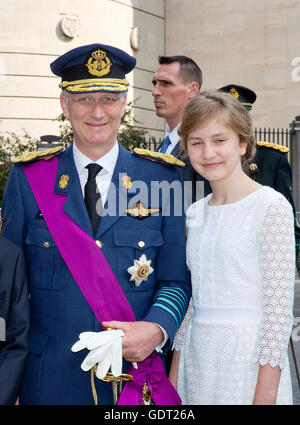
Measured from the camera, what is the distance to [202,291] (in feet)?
9.62

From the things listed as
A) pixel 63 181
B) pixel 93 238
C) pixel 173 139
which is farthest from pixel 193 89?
pixel 93 238

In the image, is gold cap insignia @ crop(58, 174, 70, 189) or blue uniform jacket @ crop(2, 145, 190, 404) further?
gold cap insignia @ crop(58, 174, 70, 189)

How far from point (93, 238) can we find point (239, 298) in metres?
0.67

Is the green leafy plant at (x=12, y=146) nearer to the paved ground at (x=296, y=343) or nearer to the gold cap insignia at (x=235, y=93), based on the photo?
the paved ground at (x=296, y=343)

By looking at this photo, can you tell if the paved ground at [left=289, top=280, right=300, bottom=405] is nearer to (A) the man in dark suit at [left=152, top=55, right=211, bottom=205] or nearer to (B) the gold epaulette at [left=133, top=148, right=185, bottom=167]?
(A) the man in dark suit at [left=152, top=55, right=211, bottom=205]

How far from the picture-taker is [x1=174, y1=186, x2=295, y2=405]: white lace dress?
266 cm

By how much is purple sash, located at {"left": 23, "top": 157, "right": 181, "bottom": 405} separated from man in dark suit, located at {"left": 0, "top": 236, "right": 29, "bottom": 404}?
20 centimetres

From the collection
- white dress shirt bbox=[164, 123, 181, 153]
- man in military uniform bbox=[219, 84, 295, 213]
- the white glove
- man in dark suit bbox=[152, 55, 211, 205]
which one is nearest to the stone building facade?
man in dark suit bbox=[152, 55, 211, 205]

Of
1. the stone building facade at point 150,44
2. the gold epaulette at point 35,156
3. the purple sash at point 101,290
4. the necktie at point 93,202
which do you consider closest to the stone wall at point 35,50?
the stone building facade at point 150,44

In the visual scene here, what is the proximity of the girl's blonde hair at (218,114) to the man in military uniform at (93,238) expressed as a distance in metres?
0.32

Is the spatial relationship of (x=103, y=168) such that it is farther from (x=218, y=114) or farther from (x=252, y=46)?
(x=252, y=46)

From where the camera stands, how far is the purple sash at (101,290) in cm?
288

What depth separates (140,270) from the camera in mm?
2979
